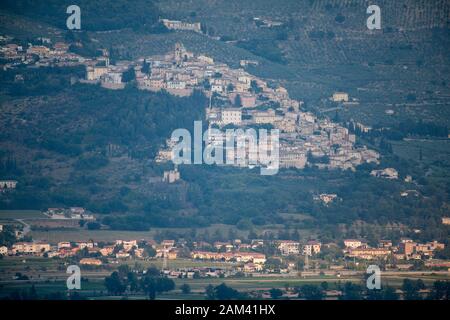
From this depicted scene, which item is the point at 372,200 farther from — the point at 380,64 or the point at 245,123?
the point at 380,64

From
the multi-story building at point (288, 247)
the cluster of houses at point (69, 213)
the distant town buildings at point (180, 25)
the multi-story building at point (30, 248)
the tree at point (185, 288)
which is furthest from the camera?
the distant town buildings at point (180, 25)

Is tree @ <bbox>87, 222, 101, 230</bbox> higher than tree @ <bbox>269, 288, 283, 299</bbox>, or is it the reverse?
tree @ <bbox>87, 222, 101, 230</bbox>

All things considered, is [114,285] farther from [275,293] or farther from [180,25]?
[180,25]

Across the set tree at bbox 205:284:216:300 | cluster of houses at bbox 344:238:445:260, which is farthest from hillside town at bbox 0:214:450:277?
tree at bbox 205:284:216:300

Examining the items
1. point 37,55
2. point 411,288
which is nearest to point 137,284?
point 411,288

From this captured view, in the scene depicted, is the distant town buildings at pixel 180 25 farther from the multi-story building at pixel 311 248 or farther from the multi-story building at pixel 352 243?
the multi-story building at pixel 311 248

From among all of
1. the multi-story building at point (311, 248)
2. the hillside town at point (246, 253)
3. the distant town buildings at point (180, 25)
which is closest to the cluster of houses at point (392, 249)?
the hillside town at point (246, 253)

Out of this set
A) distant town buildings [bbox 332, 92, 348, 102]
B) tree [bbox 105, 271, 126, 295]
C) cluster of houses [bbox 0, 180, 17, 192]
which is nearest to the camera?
tree [bbox 105, 271, 126, 295]

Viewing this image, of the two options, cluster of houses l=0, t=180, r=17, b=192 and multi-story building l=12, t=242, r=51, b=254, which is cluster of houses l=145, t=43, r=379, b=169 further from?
multi-story building l=12, t=242, r=51, b=254

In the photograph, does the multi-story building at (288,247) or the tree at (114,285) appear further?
the multi-story building at (288,247)

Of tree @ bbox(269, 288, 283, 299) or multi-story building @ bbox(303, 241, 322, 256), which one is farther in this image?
multi-story building @ bbox(303, 241, 322, 256)
